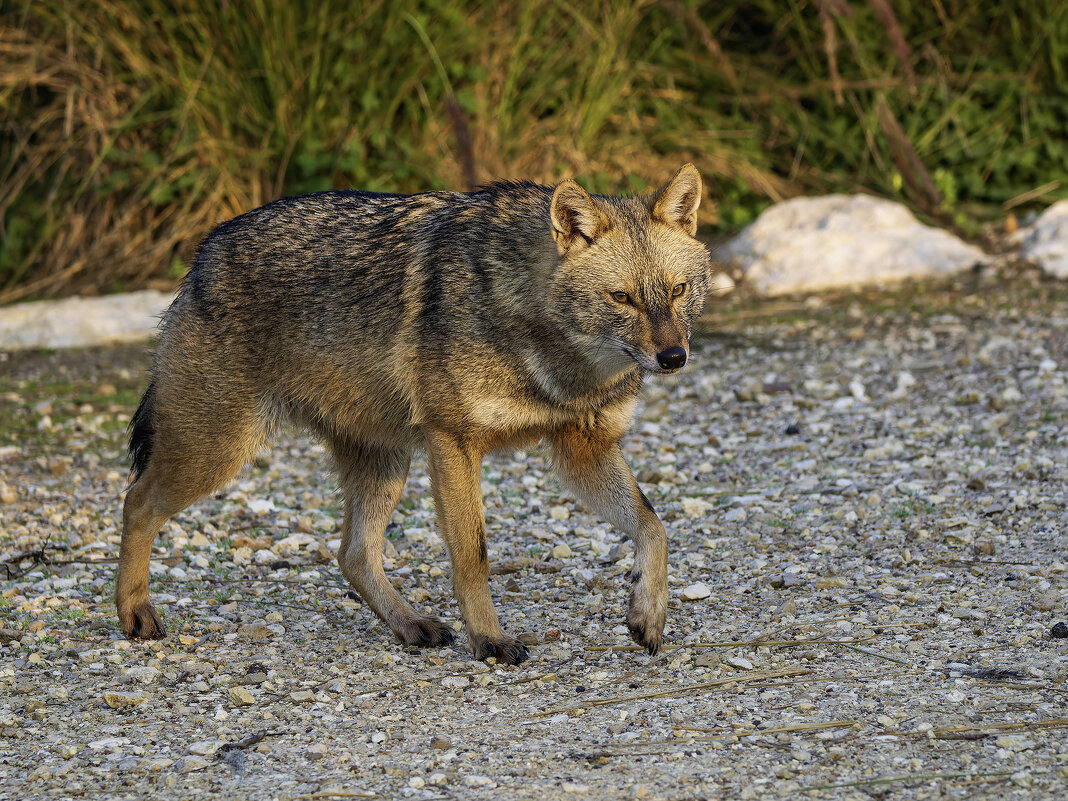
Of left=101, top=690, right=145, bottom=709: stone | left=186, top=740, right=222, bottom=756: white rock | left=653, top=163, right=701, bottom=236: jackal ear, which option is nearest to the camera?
left=186, top=740, right=222, bottom=756: white rock

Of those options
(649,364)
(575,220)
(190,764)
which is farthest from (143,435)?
(649,364)

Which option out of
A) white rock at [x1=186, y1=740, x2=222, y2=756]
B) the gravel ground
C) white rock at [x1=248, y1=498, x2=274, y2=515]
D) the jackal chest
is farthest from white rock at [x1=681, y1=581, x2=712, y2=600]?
white rock at [x1=248, y1=498, x2=274, y2=515]

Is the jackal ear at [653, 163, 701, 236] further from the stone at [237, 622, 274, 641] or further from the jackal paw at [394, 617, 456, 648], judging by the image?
the stone at [237, 622, 274, 641]

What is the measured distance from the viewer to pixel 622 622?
188 inches

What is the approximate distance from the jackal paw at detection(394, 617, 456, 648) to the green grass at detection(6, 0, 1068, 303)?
570 cm

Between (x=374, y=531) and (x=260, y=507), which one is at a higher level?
(x=374, y=531)

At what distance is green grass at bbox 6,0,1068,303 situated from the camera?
10.0 meters

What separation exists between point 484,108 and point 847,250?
3290mm

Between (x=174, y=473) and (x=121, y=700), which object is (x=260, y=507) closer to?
(x=174, y=473)

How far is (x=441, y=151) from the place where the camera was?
10711 mm

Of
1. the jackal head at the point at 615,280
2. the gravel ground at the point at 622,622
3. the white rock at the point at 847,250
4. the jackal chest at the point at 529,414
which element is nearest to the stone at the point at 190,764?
the gravel ground at the point at 622,622

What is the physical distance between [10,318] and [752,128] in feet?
22.1

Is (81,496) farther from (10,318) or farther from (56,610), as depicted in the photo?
(10,318)

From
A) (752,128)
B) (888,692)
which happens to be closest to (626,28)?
(752,128)
